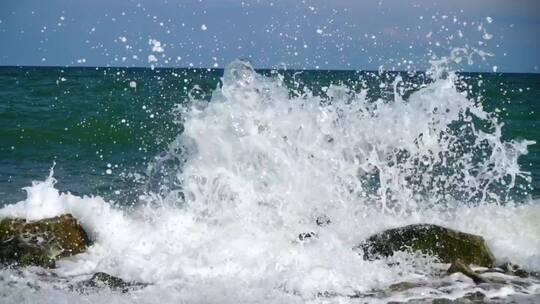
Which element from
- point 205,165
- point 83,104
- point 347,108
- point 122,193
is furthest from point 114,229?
point 83,104

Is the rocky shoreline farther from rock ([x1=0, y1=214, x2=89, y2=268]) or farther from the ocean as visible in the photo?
the ocean

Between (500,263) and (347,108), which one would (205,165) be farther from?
(500,263)

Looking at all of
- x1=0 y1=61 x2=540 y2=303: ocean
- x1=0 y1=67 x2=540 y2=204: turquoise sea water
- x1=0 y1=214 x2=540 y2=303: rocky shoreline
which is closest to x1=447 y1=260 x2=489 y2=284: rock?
x1=0 y1=214 x2=540 y2=303: rocky shoreline

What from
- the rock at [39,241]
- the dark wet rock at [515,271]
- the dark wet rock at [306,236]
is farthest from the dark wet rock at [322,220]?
the rock at [39,241]

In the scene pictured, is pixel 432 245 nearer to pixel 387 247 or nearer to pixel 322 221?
pixel 387 247

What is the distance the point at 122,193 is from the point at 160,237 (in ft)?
8.78

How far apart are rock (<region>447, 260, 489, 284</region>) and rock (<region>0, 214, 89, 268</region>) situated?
148 inches

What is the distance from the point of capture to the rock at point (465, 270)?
6.04 m

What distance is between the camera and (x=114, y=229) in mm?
7277

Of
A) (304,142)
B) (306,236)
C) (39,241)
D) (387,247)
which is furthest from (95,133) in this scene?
(387,247)

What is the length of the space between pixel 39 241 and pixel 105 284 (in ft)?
3.89

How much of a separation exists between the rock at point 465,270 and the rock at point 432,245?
33 cm

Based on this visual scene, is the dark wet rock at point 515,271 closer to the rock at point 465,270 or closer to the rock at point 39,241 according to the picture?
the rock at point 465,270

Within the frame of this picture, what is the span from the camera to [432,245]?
6668mm
